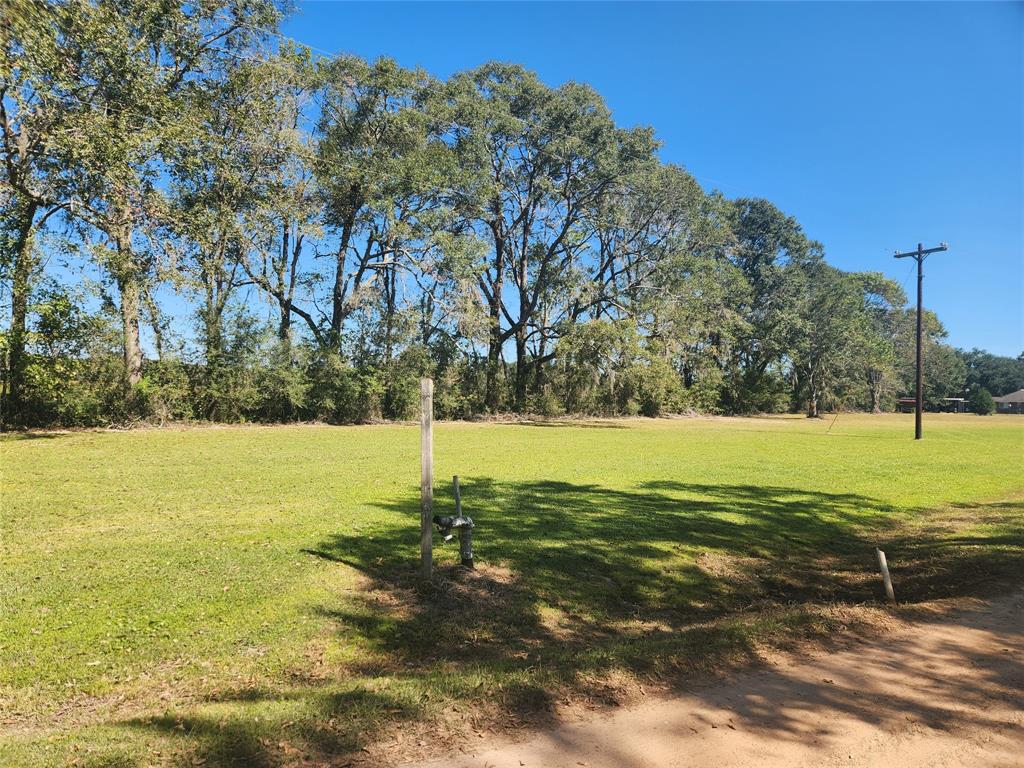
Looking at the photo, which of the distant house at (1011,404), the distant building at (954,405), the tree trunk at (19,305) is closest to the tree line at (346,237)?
the tree trunk at (19,305)

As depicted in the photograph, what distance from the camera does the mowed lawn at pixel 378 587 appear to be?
11.6 ft

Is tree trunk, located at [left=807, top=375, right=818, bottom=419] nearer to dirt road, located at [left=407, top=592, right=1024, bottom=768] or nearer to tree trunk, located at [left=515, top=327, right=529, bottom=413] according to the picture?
→ tree trunk, located at [left=515, top=327, right=529, bottom=413]

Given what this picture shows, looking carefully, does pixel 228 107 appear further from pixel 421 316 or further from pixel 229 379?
pixel 421 316

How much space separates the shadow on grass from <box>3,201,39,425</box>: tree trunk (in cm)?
1672

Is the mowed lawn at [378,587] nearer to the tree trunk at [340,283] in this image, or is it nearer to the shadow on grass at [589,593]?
the shadow on grass at [589,593]

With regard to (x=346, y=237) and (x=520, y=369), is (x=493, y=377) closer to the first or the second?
(x=520, y=369)

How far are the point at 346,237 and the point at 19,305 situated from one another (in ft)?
53.9

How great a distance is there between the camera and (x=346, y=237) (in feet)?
107

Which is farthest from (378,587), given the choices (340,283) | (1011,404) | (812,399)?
(1011,404)

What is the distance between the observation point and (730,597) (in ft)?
21.7

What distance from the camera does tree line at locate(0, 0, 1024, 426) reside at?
18.0 metres

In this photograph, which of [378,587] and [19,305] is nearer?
[378,587]

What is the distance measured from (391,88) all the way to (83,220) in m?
17.7

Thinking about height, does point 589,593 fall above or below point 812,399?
below
